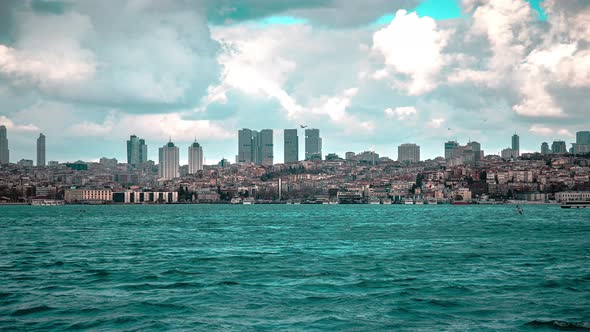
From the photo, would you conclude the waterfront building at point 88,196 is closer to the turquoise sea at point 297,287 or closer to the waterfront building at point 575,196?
the waterfront building at point 575,196

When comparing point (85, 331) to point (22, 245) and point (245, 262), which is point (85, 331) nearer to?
point (245, 262)

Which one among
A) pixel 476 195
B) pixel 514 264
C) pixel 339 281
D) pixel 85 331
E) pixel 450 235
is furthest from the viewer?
pixel 476 195

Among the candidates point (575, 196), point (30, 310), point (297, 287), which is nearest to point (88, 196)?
point (575, 196)

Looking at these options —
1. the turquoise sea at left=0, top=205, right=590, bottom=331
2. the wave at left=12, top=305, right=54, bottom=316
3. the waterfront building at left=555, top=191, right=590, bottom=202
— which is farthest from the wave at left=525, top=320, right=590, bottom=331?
the waterfront building at left=555, top=191, right=590, bottom=202

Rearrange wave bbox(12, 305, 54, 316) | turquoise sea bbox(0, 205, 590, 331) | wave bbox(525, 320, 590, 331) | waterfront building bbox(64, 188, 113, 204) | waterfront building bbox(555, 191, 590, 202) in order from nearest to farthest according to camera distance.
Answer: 1. wave bbox(525, 320, 590, 331)
2. turquoise sea bbox(0, 205, 590, 331)
3. wave bbox(12, 305, 54, 316)
4. waterfront building bbox(555, 191, 590, 202)
5. waterfront building bbox(64, 188, 113, 204)

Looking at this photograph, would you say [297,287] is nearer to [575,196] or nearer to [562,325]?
[562,325]

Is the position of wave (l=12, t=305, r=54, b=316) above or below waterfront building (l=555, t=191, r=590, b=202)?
below

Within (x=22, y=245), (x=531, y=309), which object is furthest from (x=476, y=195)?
(x=531, y=309)

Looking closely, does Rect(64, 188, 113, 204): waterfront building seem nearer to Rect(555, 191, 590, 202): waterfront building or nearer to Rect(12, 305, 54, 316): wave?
Rect(555, 191, 590, 202): waterfront building

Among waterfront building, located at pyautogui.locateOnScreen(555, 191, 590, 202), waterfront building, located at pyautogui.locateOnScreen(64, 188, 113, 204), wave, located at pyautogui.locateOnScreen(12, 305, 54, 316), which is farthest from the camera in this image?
waterfront building, located at pyautogui.locateOnScreen(64, 188, 113, 204)

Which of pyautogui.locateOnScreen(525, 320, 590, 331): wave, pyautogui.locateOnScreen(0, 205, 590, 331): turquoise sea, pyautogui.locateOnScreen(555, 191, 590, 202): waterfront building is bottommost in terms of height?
pyautogui.locateOnScreen(525, 320, 590, 331): wave

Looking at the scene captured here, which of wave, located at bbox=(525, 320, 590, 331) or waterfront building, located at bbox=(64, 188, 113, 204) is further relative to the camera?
waterfront building, located at bbox=(64, 188, 113, 204)
